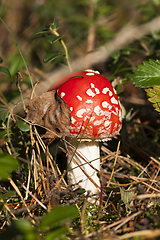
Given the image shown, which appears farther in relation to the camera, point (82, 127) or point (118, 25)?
point (118, 25)

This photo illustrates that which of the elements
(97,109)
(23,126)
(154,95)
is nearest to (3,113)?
(23,126)

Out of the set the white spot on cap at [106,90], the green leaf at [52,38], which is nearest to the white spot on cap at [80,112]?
the white spot on cap at [106,90]

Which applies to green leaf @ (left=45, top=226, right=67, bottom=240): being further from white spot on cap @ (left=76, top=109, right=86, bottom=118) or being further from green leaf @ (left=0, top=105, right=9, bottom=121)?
green leaf @ (left=0, top=105, right=9, bottom=121)

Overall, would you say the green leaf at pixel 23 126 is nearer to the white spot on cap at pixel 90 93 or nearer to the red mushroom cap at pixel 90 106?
the red mushroom cap at pixel 90 106

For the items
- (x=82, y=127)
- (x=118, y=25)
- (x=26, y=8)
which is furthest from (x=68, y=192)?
(x=26, y=8)

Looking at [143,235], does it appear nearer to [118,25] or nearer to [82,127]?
[82,127]

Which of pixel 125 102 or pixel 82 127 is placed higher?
pixel 82 127
